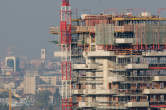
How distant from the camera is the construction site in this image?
170 metres

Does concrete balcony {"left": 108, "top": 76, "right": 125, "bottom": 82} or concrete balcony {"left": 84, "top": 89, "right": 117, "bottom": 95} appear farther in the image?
concrete balcony {"left": 84, "top": 89, "right": 117, "bottom": 95}

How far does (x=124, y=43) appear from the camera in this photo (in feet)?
562

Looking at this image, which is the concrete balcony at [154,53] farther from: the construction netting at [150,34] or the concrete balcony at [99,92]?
the concrete balcony at [99,92]

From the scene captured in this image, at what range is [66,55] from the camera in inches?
7136

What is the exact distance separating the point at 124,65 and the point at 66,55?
14.3 m

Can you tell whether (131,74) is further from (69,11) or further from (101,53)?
(69,11)

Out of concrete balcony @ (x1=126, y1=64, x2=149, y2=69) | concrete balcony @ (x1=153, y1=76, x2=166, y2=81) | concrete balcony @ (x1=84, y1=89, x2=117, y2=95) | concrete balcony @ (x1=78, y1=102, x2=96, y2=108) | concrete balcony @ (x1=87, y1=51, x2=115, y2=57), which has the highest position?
concrete balcony @ (x1=87, y1=51, x2=115, y2=57)

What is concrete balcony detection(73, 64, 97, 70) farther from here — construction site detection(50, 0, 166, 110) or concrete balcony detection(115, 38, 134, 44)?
concrete balcony detection(115, 38, 134, 44)

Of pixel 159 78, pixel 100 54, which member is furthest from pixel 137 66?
pixel 100 54

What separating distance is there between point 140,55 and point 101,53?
256 inches

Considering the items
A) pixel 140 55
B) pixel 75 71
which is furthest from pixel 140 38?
pixel 75 71

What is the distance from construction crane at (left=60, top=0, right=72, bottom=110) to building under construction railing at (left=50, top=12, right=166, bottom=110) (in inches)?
99.1

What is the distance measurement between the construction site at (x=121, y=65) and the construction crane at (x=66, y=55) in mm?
284

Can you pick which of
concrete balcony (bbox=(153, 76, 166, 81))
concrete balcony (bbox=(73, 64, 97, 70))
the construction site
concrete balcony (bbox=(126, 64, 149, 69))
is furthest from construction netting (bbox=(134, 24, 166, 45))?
concrete balcony (bbox=(73, 64, 97, 70))
